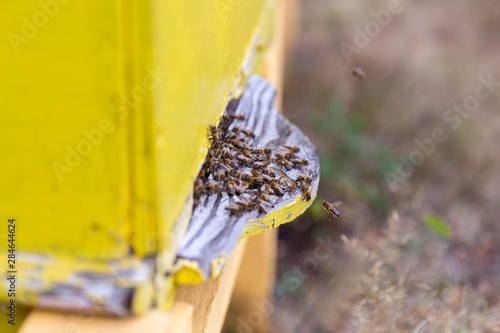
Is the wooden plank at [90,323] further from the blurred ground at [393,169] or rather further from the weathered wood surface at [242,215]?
the blurred ground at [393,169]

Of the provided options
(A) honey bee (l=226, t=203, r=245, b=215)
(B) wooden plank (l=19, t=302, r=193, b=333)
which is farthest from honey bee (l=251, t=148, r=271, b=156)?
(B) wooden plank (l=19, t=302, r=193, b=333)

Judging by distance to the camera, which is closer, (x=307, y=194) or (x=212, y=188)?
(x=212, y=188)

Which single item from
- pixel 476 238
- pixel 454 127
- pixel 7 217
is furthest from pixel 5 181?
pixel 454 127

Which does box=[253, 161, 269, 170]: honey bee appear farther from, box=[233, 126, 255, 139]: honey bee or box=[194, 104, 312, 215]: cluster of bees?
box=[233, 126, 255, 139]: honey bee

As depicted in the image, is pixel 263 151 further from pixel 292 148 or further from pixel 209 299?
pixel 209 299

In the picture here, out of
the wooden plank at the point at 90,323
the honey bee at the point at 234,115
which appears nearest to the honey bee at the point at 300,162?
the honey bee at the point at 234,115

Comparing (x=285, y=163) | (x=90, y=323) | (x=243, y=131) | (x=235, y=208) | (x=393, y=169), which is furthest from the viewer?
(x=393, y=169)

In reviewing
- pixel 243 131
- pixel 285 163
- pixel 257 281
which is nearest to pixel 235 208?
pixel 285 163
